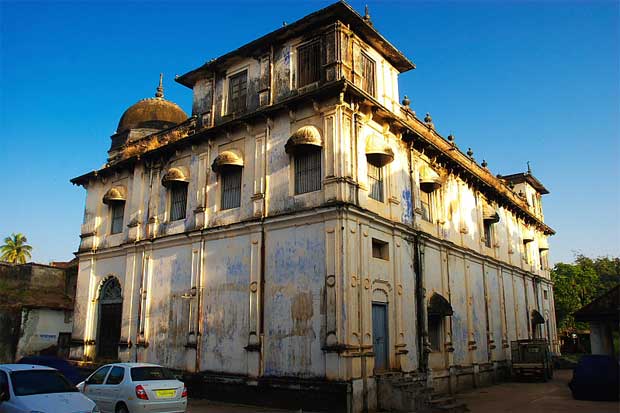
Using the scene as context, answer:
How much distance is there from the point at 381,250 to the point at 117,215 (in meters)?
12.5

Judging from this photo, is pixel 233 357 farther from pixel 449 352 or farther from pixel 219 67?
pixel 219 67

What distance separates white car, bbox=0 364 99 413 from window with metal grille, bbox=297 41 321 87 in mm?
11033

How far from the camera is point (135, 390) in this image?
11.2 m

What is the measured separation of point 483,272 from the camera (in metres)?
23.9

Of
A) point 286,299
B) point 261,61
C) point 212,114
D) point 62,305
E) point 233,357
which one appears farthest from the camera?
point 62,305

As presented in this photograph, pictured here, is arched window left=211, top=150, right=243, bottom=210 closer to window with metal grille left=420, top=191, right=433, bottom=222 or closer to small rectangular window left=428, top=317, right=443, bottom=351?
window with metal grille left=420, top=191, right=433, bottom=222

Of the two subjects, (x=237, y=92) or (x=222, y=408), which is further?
(x=237, y=92)

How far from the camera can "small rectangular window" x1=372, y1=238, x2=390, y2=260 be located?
639 inches

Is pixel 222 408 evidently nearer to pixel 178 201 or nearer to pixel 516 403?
pixel 178 201

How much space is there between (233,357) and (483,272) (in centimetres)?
1323

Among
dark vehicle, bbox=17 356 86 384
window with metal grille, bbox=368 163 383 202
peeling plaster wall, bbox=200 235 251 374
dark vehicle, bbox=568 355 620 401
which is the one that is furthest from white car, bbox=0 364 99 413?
dark vehicle, bbox=568 355 620 401

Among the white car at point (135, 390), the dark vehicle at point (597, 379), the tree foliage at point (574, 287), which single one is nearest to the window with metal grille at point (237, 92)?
the white car at point (135, 390)

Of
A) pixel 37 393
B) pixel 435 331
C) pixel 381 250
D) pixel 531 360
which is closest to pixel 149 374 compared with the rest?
pixel 37 393

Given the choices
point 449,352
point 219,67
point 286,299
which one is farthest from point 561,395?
point 219,67
